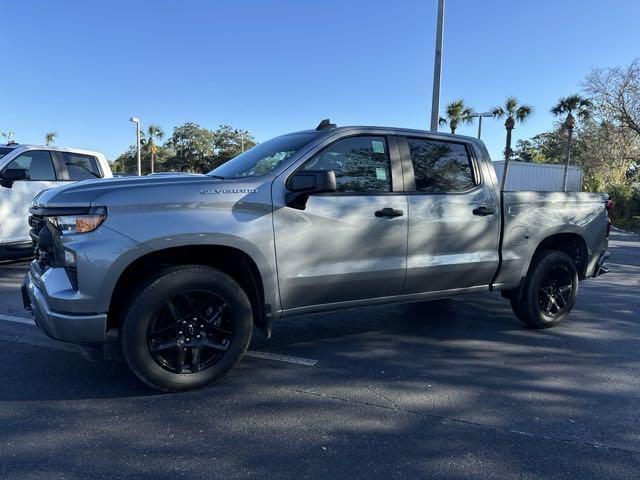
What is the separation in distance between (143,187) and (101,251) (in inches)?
19.7

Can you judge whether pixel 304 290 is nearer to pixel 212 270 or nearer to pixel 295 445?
pixel 212 270

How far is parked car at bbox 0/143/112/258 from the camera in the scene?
25.2 ft

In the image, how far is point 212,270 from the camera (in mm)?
3619

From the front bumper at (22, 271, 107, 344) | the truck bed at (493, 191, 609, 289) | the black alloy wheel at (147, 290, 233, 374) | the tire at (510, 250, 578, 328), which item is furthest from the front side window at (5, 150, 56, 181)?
the tire at (510, 250, 578, 328)

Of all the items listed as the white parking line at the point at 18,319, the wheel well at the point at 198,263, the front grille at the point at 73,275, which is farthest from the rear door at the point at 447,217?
the white parking line at the point at 18,319

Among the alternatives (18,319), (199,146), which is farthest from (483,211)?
(199,146)

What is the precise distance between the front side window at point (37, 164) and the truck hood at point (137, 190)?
17.3ft

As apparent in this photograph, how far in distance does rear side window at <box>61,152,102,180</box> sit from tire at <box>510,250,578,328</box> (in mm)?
7300

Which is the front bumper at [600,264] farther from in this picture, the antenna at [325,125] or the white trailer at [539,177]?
the white trailer at [539,177]

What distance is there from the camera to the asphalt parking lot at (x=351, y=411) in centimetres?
276

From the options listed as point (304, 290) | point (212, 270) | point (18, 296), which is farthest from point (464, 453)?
point (18, 296)

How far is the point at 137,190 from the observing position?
11.1ft

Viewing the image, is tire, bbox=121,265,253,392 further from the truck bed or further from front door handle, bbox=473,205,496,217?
the truck bed

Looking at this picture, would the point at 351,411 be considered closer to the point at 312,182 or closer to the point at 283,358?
the point at 283,358
